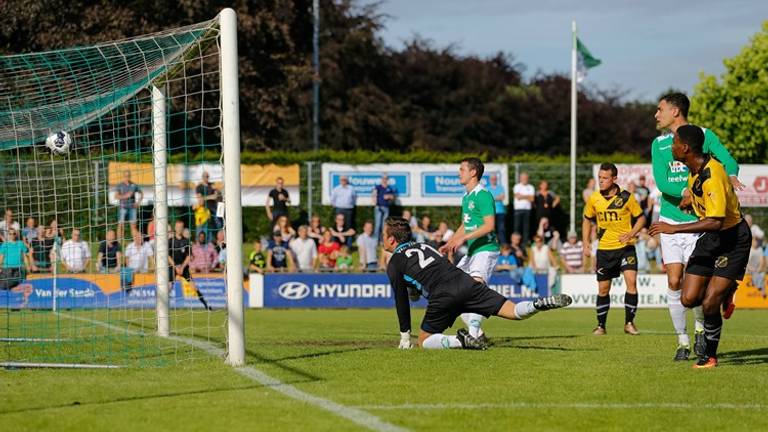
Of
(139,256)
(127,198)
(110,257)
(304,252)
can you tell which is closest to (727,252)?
(127,198)

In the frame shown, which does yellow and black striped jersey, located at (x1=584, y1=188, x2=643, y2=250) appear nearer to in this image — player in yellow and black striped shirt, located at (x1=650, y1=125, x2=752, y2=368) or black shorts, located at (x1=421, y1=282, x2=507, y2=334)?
black shorts, located at (x1=421, y1=282, x2=507, y2=334)

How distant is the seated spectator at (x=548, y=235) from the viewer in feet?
101

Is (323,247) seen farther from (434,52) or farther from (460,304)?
(434,52)

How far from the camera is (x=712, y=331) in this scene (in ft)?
33.8

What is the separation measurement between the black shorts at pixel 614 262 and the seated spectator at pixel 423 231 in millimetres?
13066

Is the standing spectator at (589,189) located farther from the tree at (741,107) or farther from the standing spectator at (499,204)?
the tree at (741,107)

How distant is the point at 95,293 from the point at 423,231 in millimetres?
10327

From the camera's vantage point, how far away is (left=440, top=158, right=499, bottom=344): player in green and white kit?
12.7 meters

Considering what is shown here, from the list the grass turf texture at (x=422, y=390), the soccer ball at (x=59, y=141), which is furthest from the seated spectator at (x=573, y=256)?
the soccer ball at (x=59, y=141)

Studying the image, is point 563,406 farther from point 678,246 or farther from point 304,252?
point 304,252

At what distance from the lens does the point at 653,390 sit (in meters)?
8.82

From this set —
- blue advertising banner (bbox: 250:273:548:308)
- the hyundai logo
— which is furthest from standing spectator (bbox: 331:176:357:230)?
the hyundai logo

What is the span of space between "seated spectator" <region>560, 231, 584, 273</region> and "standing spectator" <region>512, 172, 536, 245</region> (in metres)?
3.05

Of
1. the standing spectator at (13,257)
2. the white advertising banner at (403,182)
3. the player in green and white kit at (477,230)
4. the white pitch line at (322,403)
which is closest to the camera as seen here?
the white pitch line at (322,403)
